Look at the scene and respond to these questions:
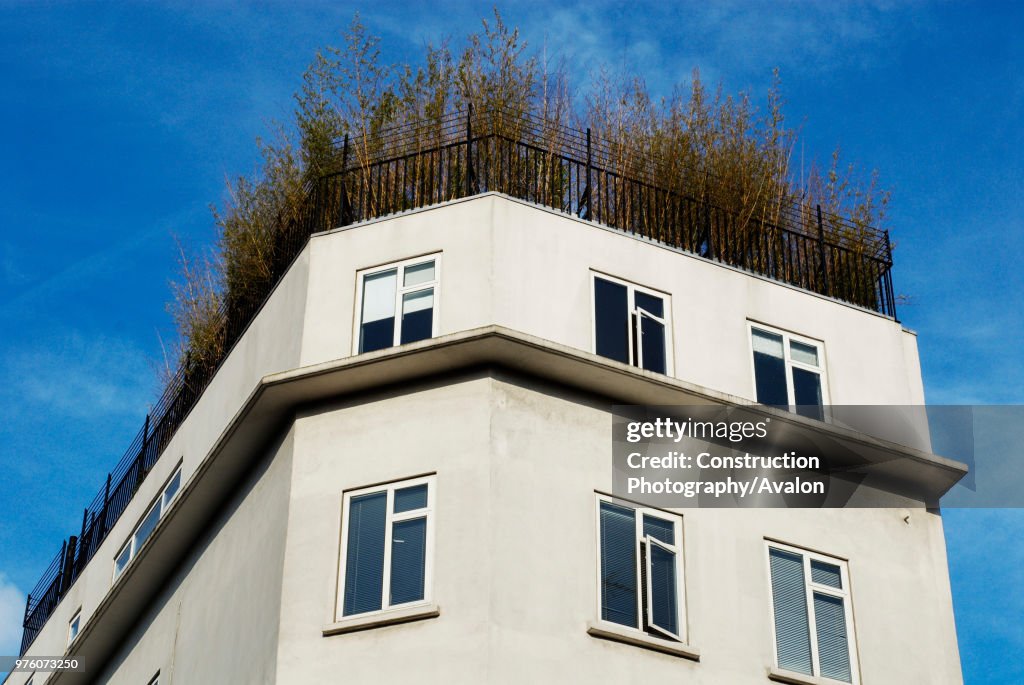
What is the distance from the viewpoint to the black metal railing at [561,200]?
1020 inches

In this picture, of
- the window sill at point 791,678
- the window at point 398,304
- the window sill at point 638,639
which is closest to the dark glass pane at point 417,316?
the window at point 398,304

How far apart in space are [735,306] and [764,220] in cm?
257

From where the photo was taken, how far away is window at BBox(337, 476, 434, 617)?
70.4ft

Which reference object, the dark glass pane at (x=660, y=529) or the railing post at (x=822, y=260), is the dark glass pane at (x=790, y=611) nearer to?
the dark glass pane at (x=660, y=529)

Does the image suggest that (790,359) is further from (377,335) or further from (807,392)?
(377,335)

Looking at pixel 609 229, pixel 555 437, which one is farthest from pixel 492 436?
pixel 609 229

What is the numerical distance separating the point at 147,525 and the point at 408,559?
9.34m

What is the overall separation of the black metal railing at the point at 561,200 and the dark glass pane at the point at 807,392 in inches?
78.6

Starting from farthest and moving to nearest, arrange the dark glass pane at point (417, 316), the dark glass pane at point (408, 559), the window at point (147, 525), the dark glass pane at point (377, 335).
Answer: the window at point (147, 525)
the dark glass pane at point (377, 335)
the dark glass pane at point (417, 316)
the dark glass pane at point (408, 559)

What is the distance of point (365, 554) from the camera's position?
863 inches

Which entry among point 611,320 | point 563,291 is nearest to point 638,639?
point 611,320

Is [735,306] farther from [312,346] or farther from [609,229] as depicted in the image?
[312,346]

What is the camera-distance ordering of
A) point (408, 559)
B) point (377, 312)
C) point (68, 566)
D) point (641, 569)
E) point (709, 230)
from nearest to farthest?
point (408, 559) < point (641, 569) < point (377, 312) < point (709, 230) < point (68, 566)

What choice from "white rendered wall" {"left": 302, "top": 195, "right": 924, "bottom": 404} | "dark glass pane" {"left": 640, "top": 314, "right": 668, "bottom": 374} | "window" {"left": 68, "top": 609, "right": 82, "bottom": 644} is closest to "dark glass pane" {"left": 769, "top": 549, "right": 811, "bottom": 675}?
"white rendered wall" {"left": 302, "top": 195, "right": 924, "bottom": 404}
